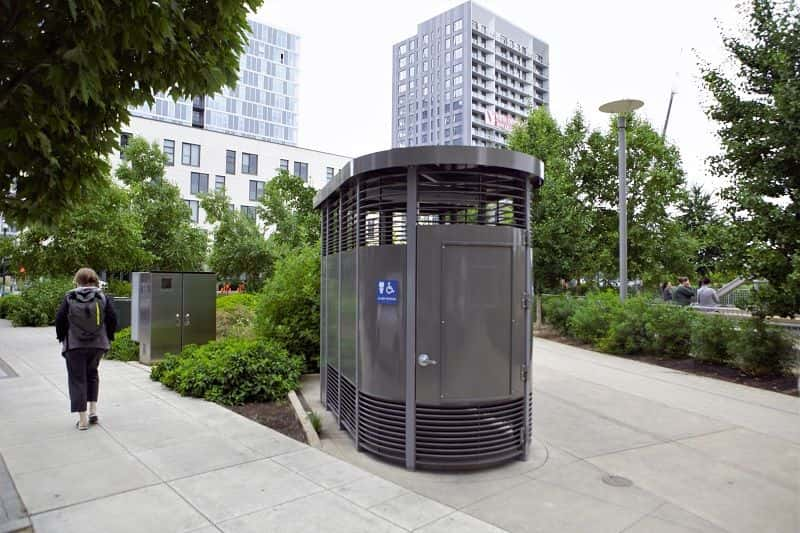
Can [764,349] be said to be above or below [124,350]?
above

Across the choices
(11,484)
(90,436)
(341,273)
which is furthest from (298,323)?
(11,484)

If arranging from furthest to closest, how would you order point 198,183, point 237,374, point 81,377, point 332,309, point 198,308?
1. point 198,183
2. point 198,308
3. point 237,374
4. point 332,309
5. point 81,377

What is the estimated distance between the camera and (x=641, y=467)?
5207mm

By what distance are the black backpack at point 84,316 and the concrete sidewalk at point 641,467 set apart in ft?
9.45

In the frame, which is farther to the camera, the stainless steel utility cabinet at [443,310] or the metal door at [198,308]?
the metal door at [198,308]

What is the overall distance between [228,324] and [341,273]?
9.17 meters

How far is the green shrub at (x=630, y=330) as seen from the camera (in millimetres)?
11773

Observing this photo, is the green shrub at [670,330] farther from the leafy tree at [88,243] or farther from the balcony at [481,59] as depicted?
the balcony at [481,59]

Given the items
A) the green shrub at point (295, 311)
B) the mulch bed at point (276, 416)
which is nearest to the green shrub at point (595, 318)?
the green shrub at point (295, 311)

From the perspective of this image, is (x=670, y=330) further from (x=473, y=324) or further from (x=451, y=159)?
(x=451, y=159)

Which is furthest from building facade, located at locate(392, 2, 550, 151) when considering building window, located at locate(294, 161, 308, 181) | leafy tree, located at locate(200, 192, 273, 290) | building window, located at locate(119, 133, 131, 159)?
building window, located at locate(119, 133, 131, 159)

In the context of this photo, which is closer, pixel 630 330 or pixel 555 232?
pixel 630 330

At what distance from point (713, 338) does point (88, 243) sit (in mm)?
17037

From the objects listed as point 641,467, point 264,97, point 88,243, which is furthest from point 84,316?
point 264,97
